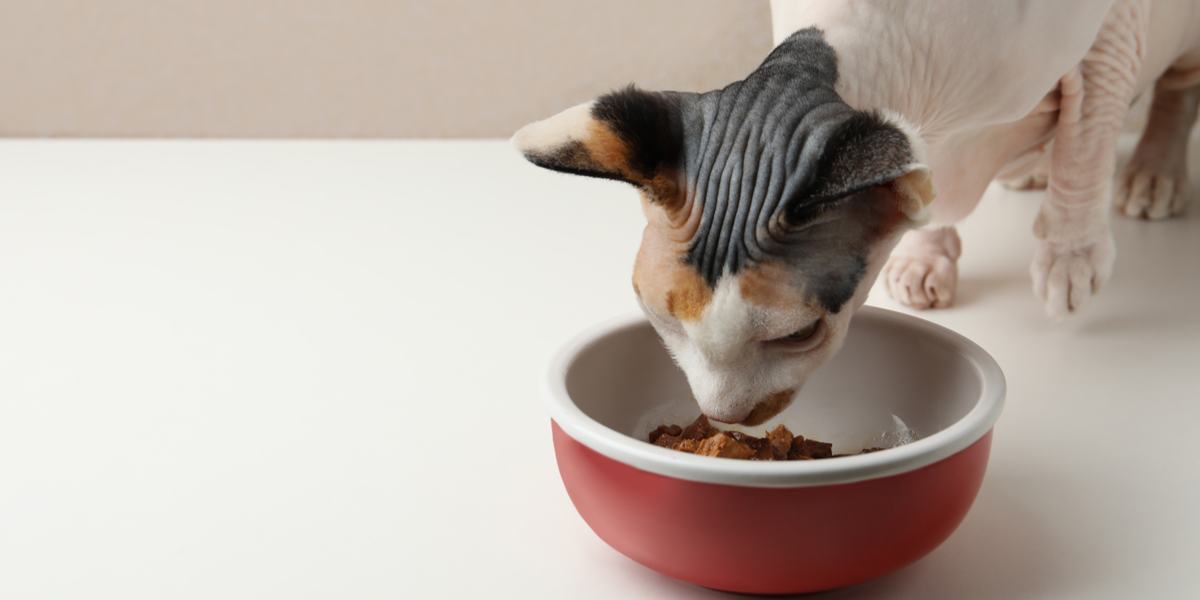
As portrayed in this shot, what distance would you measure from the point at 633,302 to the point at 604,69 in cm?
118

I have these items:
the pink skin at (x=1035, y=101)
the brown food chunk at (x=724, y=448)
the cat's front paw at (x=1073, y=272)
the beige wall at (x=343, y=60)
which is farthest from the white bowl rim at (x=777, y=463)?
the beige wall at (x=343, y=60)

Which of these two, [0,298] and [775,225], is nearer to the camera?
[775,225]

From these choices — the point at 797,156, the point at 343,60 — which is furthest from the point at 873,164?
the point at 343,60

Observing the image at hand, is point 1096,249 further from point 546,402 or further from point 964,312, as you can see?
point 546,402

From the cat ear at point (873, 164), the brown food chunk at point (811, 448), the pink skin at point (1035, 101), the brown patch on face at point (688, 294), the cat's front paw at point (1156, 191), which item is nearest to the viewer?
the cat ear at point (873, 164)

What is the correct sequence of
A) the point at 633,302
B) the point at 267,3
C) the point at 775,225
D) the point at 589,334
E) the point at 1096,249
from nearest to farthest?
the point at 775,225 → the point at 589,334 → the point at 1096,249 → the point at 633,302 → the point at 267,3

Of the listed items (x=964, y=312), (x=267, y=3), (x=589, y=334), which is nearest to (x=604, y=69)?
(x=267, y=3)

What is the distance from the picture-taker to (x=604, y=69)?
9.09ft

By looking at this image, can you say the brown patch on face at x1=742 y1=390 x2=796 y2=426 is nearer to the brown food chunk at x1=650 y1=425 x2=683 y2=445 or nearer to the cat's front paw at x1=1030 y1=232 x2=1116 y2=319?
the brown food chunk at x1=650 y1=425 x2=683 y2=445

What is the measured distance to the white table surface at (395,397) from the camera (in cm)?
106

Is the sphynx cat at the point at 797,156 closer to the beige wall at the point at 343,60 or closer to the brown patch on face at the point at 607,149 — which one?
the brown patch on face at the point at 607,149

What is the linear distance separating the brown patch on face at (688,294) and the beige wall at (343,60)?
1.80 meters

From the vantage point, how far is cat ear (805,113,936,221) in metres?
0.87

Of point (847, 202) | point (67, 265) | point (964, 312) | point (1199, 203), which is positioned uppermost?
point (847, 202)
